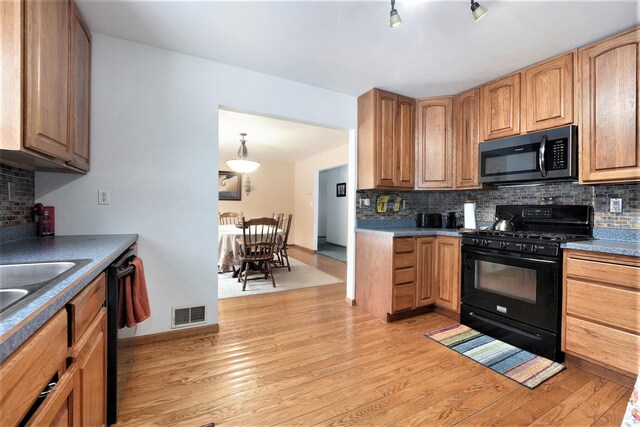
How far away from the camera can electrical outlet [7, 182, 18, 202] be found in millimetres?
1620

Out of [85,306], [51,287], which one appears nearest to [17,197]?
[85,306]

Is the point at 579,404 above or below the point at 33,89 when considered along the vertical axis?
below

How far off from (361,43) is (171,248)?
2158 millimetres

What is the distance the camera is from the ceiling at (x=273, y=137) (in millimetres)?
4012

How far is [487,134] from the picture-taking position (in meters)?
2.67

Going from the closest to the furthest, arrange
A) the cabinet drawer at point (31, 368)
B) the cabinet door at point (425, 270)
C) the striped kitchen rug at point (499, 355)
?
the cabinet drawer at point (31, 368) < the striped kitchen rug at point (499, 355) < the cabinet door at point (425, 270)

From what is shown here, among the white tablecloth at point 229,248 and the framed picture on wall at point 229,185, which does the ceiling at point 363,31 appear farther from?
the framed picture on wall at point 229,185

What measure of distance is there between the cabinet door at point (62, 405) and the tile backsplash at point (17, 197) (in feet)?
4.11

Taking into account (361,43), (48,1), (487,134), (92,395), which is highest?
(361,43)

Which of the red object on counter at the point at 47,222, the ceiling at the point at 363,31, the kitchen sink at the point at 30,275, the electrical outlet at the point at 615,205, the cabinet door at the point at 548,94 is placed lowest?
the kitchen sink at the point at 30,275

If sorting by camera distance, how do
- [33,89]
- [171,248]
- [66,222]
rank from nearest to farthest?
[33,89] < [66,222] < [171,248]

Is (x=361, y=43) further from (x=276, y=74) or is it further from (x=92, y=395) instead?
(x=92, y=395)

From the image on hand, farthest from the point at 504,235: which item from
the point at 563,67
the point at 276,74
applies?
the point at 276,74

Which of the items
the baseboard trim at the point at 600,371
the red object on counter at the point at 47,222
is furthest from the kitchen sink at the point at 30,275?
the baseboard trim at the point at 600,371
